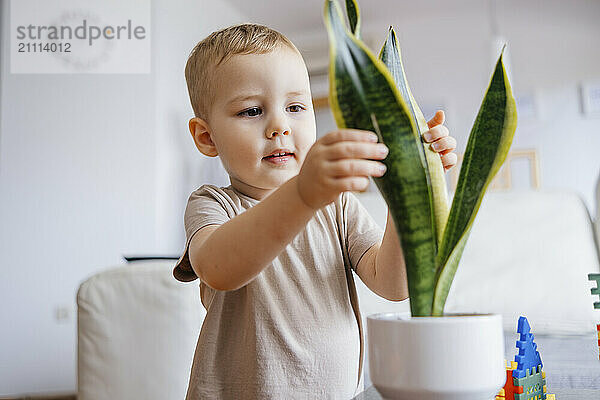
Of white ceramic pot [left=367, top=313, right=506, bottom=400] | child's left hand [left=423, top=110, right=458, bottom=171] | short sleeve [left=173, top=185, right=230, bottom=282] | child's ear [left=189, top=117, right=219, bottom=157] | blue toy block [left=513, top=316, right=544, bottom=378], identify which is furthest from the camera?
child's ear [left=189, top=117, right=219, bottom=157]

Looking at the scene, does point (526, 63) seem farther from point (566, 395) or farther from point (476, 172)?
point (476, 172)

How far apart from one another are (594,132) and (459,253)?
524 centimetres

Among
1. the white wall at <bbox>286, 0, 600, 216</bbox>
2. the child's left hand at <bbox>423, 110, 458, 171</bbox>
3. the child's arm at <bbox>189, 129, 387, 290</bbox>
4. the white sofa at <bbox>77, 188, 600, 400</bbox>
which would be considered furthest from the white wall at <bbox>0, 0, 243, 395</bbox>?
the child's left hand at <bbox>423, 110, 458, 171</bbox>

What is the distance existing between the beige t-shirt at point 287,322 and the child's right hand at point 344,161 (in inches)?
11.7

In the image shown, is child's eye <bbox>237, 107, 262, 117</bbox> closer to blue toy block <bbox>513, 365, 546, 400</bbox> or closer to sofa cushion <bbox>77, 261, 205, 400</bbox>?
blue toy block <bbox>513, 365, 546, 400</bbox>

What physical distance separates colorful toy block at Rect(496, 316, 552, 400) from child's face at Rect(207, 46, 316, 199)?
37 centimetres

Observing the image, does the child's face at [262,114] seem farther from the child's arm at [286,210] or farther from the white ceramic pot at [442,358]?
A: the white ceramic pot at [442,358]

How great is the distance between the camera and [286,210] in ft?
1.79

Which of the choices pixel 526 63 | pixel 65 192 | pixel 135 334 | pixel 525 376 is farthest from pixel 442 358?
pixel 526 63

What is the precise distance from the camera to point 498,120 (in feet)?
1.68

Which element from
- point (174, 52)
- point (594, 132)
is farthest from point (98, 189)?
point (594, 132)

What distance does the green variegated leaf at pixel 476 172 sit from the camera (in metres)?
0.49

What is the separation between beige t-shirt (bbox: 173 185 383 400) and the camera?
803 mm

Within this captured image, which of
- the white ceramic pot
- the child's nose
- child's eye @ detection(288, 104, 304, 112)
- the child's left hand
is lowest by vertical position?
the white ceramic pot
